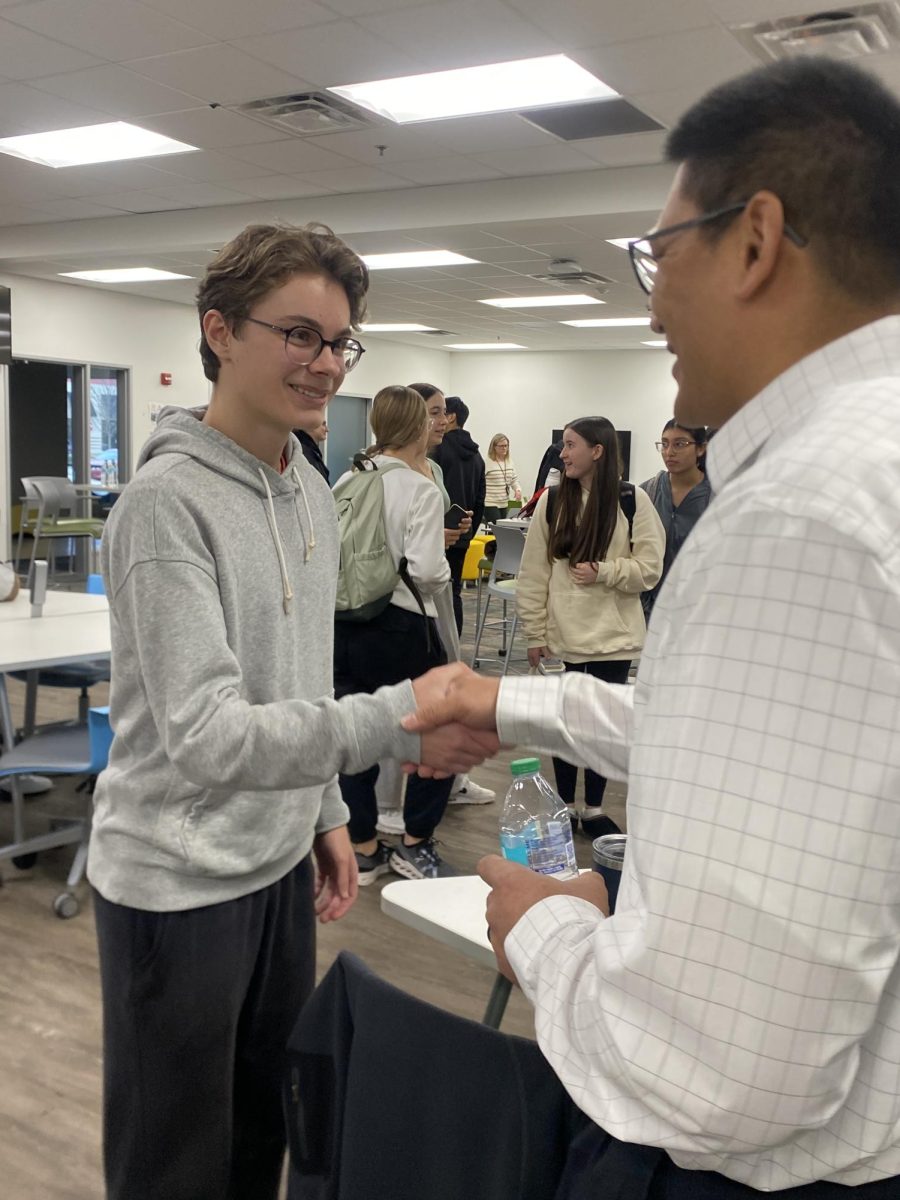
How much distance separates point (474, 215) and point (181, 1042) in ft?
22.1

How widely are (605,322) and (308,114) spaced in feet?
25.4

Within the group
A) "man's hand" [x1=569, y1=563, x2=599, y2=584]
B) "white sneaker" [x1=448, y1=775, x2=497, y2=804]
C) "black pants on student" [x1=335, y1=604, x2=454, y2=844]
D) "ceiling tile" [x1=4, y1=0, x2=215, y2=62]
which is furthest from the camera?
"white sneaker" [x1=448, y1=775, x2=497, y2=804]

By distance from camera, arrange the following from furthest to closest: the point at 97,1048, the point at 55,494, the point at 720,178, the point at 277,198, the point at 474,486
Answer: the point at 55,494 → the point at 277,198 → the point at 474,486 → the point at 97,1048 → the point at 720,178

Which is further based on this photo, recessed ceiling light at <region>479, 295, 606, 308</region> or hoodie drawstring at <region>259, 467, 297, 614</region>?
recessed ceiling light at <region>479, 295, 606, 308</region>

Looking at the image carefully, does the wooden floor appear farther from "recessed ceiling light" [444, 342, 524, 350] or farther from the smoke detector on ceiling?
"recessed ceiling light" [444, 342, 524, 350]

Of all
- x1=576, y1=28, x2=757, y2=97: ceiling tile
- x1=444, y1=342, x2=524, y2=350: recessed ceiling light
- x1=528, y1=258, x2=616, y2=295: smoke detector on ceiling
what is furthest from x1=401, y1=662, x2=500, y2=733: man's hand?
x1=444, y1=342, x2=524, y2=350: recessed ceiling light

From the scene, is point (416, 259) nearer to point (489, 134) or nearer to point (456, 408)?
point (456, 408)

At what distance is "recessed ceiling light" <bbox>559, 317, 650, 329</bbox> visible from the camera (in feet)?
40.5

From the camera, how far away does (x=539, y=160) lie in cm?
633

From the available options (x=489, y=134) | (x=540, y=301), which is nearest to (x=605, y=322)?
(x=540, y=301)

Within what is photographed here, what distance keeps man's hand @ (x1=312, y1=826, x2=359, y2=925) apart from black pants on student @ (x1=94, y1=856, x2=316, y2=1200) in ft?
0.73

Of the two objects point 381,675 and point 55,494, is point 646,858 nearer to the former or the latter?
point 381,675

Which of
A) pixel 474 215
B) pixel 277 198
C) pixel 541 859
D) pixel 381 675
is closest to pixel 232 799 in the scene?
pixel 541 859

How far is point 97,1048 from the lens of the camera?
250 cm
